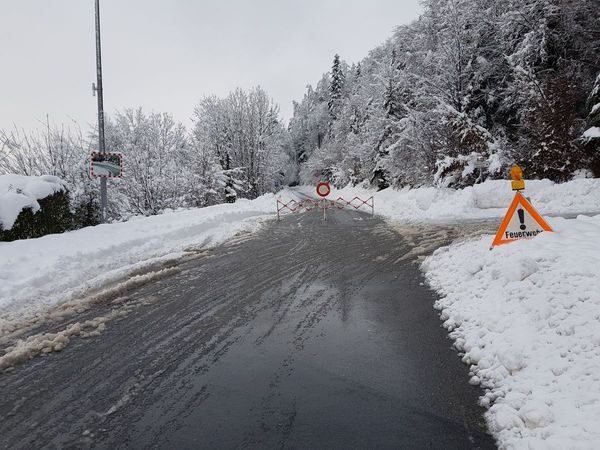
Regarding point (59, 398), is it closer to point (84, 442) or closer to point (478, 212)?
point (84, 442)

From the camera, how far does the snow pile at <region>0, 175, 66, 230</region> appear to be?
893 centimetres

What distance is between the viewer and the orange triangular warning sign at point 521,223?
6512mm

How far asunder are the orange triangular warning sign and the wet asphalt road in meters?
1.81

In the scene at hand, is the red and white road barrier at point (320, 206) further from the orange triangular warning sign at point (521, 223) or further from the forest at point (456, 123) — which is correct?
the orange triangular warning sign at point (521, 223)

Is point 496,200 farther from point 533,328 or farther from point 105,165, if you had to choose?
point 105,165

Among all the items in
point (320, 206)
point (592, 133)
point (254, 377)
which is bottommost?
point (254, 377)

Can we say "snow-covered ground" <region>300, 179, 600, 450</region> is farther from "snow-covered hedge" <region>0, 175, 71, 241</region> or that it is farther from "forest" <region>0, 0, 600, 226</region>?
"forest" <region>0, 0, 600, 226</region>

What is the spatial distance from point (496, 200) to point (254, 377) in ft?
49.8

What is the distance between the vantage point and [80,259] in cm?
849

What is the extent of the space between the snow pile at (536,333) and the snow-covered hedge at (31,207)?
9.83 meters

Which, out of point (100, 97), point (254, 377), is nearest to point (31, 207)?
point (100, 97)

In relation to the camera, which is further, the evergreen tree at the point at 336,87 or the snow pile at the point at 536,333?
the evergreen tree at the point at 336,87

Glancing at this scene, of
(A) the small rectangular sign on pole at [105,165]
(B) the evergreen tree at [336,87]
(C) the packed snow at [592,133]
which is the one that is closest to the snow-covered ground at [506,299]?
(A) the small rectangular sign on pole at [105,165]

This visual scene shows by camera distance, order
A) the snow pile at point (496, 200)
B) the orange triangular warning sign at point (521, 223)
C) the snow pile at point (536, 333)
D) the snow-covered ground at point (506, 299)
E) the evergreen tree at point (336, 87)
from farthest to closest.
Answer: the evergreen tree at point (336, 87) → the snow pile at point (496, 200) → the orange triangular warning sign at point (521, 223) → the snow-covered ground at point (506, 299) → the snow pile at point (536, 333)
